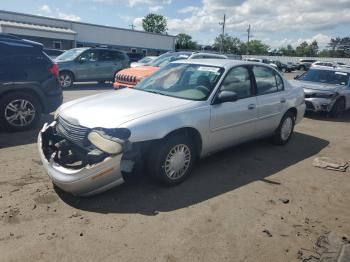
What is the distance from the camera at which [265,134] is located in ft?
20.3

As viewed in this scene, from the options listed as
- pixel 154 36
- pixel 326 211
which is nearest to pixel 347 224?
pixel 326 211

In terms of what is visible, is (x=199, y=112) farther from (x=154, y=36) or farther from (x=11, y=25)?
(x=154, y=36)

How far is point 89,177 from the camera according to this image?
3.69m

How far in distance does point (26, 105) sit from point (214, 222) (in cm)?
485

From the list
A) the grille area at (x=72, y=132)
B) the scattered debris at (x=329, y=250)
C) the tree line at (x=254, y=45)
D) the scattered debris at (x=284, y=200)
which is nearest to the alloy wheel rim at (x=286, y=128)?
the scattered debris at (x=284, y=200)

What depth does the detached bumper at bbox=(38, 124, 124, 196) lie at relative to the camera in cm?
368

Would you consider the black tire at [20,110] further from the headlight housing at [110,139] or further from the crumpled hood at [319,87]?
the crumpled hood at [319,87]

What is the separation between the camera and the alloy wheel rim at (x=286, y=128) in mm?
6609

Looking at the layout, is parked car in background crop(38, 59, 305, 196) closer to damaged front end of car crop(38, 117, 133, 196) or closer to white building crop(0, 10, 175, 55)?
damaged front end of car crop(38, 117, 133, 196)

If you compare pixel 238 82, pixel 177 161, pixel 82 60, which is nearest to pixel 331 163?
pixel 238 82

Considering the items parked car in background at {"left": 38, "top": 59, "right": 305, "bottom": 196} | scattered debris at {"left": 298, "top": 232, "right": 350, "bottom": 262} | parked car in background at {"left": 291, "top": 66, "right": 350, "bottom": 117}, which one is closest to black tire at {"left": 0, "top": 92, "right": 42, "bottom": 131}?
parked car in background at {"left": 38, "top": 59, "right": 305, "bottom": 196}

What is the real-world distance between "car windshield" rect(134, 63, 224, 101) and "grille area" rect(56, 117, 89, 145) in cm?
151

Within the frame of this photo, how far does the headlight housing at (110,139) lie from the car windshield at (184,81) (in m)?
1.33

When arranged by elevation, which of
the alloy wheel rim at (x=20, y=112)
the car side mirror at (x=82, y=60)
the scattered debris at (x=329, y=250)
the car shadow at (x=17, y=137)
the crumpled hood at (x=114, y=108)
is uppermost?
the car side mirror at (x=82, y=60)
